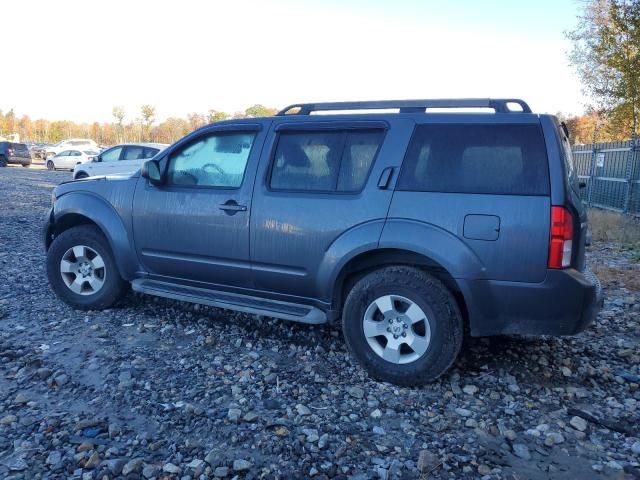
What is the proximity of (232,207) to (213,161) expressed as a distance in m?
0.55

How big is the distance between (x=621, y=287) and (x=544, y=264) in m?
3.85

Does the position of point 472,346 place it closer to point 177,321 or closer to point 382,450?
point 382,450

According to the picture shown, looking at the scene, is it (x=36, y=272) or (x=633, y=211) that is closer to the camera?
(x=36, y=272)

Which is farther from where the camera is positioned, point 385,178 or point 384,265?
point 384,265

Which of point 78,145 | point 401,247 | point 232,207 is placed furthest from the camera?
point 78,145

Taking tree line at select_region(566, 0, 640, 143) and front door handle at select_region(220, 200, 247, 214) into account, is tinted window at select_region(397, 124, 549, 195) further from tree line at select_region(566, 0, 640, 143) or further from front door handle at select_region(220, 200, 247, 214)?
tree line at select_region(566, 0, 640, 143)

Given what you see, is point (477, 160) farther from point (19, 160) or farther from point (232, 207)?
point (19, 160)

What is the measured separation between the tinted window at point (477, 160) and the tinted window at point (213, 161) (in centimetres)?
146

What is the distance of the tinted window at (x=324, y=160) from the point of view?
12.8ft

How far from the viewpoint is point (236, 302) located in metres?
4.28

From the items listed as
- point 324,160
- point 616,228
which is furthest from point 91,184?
point 616,228

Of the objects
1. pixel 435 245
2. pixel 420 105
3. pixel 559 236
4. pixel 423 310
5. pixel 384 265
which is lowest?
pixel 423 310

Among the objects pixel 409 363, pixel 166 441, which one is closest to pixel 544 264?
pixel 409 363

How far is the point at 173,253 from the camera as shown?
4598 mm
